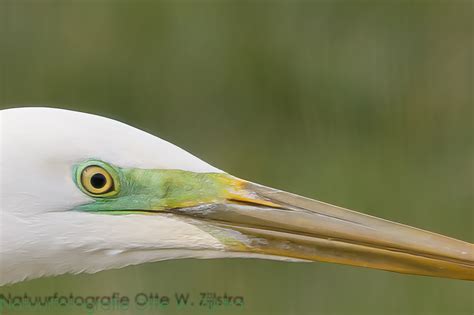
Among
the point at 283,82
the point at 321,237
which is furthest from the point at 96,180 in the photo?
the point at 283,82

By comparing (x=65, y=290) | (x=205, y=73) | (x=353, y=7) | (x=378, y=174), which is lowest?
(x=65, y=290)

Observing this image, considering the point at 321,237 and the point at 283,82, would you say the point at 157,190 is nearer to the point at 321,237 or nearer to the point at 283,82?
the point at 321,237

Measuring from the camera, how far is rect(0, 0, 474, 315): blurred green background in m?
4.92

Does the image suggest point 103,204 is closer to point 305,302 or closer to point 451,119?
point 305,302

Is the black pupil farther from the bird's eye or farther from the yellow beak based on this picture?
the yellow beak

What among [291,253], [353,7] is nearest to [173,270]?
[353,7]

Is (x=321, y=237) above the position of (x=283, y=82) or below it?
below

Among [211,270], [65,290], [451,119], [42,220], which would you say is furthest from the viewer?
[451,119]

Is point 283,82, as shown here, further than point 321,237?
Yes

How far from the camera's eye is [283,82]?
5113 millimetres

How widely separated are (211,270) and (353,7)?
1629mm

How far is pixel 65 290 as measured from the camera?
377cm

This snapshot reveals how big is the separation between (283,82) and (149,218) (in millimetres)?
3126

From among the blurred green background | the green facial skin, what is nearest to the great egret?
the green facial skin
